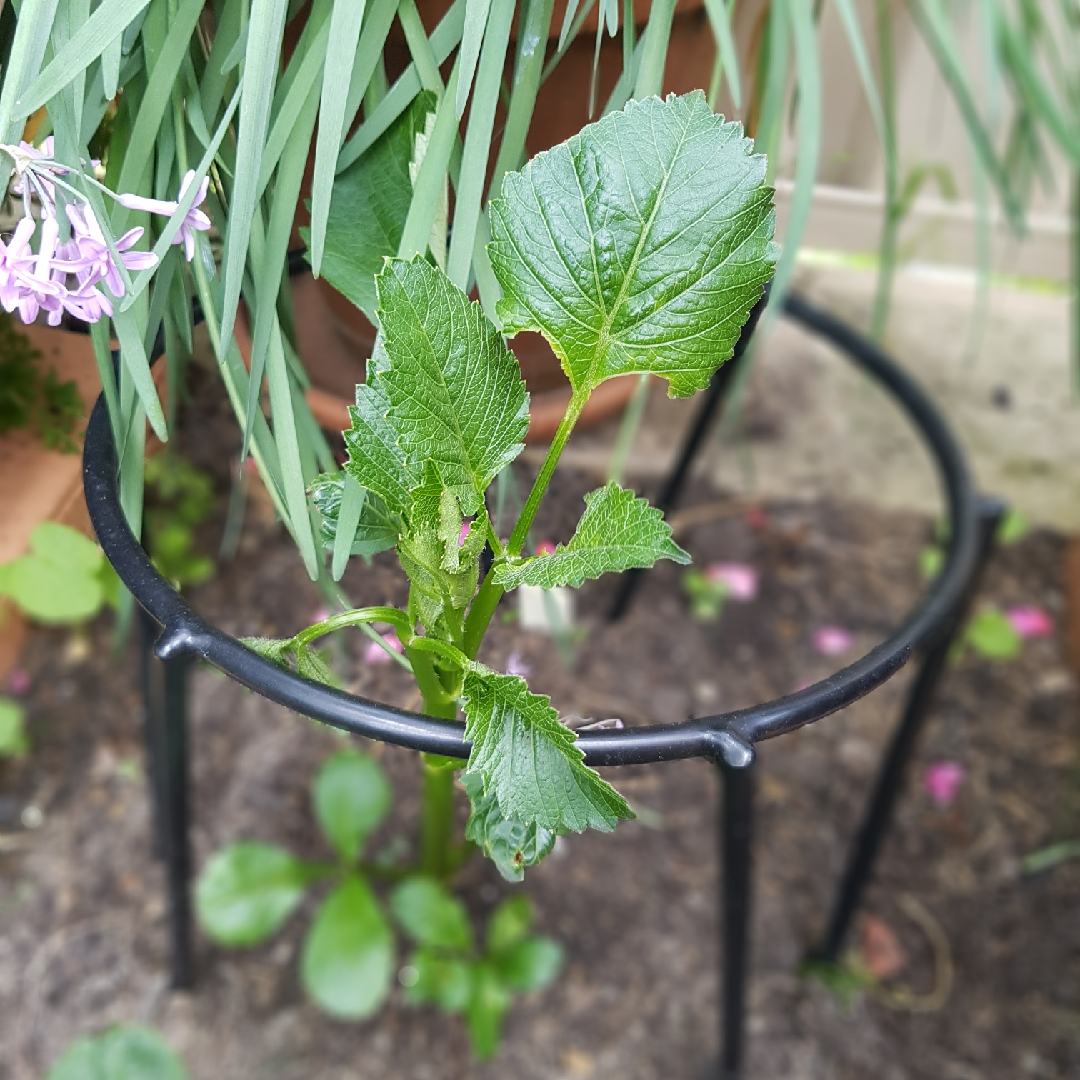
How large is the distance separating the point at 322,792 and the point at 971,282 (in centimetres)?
102

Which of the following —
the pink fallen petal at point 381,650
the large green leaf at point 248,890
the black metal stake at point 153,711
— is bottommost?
the large green leaf at point 248,890

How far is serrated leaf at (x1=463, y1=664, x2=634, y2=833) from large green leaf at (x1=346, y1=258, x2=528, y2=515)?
0.23ft

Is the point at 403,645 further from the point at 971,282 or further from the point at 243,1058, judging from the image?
the point at 971,282

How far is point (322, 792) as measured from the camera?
82cm

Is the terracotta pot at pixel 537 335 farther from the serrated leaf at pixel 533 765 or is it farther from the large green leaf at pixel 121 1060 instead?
the large green leaf at pixel 121 1060

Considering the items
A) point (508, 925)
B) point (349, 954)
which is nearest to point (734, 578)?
point (508, 925)

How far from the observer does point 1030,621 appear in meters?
1.10

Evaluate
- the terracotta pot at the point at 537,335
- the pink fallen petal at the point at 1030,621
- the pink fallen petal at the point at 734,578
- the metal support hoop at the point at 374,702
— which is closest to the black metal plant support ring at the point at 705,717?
the metal support hoop at the point at 374,702

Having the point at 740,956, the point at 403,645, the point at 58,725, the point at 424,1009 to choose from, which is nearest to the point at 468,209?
the point at 403,645

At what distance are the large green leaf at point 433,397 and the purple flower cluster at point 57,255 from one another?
0.08 m

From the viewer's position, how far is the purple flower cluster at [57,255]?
1.04ft

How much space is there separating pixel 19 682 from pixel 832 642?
0.81 m

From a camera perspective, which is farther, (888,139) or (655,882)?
(655,882)

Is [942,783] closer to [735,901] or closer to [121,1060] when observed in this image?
[735,901]
